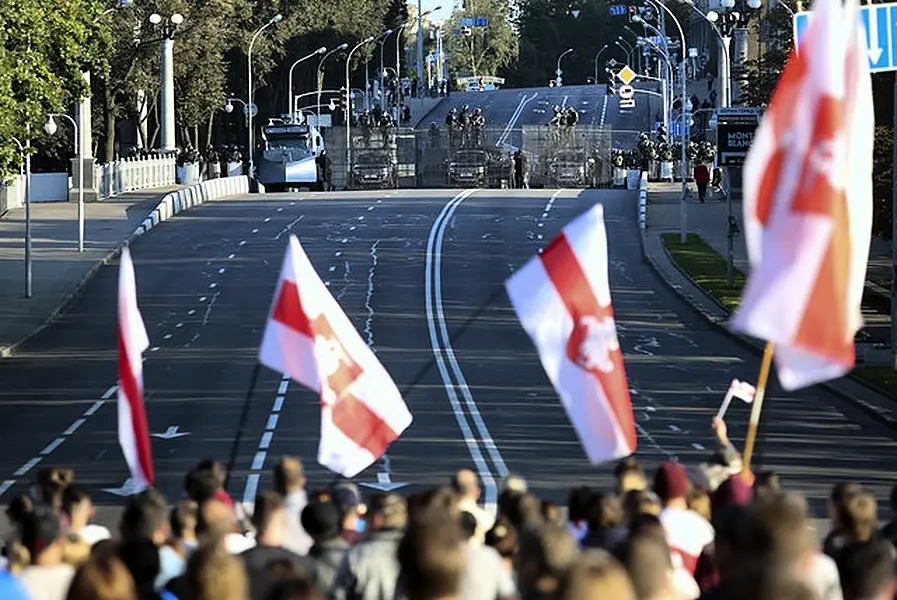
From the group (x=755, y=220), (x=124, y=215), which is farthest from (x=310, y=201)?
(x=755, y=220)

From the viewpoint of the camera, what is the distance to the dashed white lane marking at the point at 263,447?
22.9 metres

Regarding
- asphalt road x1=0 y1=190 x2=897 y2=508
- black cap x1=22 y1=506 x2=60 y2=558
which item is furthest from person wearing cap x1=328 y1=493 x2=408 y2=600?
asphalt road x1=0 y1=190 x2=897 y2=508

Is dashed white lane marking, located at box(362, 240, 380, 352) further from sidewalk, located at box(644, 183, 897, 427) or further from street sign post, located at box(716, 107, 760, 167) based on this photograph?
street sign post, located at box(716, 107, 760, 167)

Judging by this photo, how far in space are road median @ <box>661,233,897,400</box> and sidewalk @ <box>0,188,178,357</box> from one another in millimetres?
14180

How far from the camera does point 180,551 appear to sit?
9.80 metres

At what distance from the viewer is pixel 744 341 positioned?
39.6 m

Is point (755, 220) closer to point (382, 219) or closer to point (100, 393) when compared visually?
point (100, 393)

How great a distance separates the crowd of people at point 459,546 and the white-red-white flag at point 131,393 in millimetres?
402

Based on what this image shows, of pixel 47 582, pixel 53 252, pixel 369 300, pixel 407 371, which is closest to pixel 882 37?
pixel 407 371

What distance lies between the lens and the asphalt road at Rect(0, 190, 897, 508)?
1003 inches

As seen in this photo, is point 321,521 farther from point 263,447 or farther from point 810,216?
point 263,447

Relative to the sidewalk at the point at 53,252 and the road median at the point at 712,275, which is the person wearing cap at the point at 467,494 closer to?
the road median at the point at 712,275

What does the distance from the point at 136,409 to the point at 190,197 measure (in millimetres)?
60233

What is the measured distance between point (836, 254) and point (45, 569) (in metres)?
3.80
